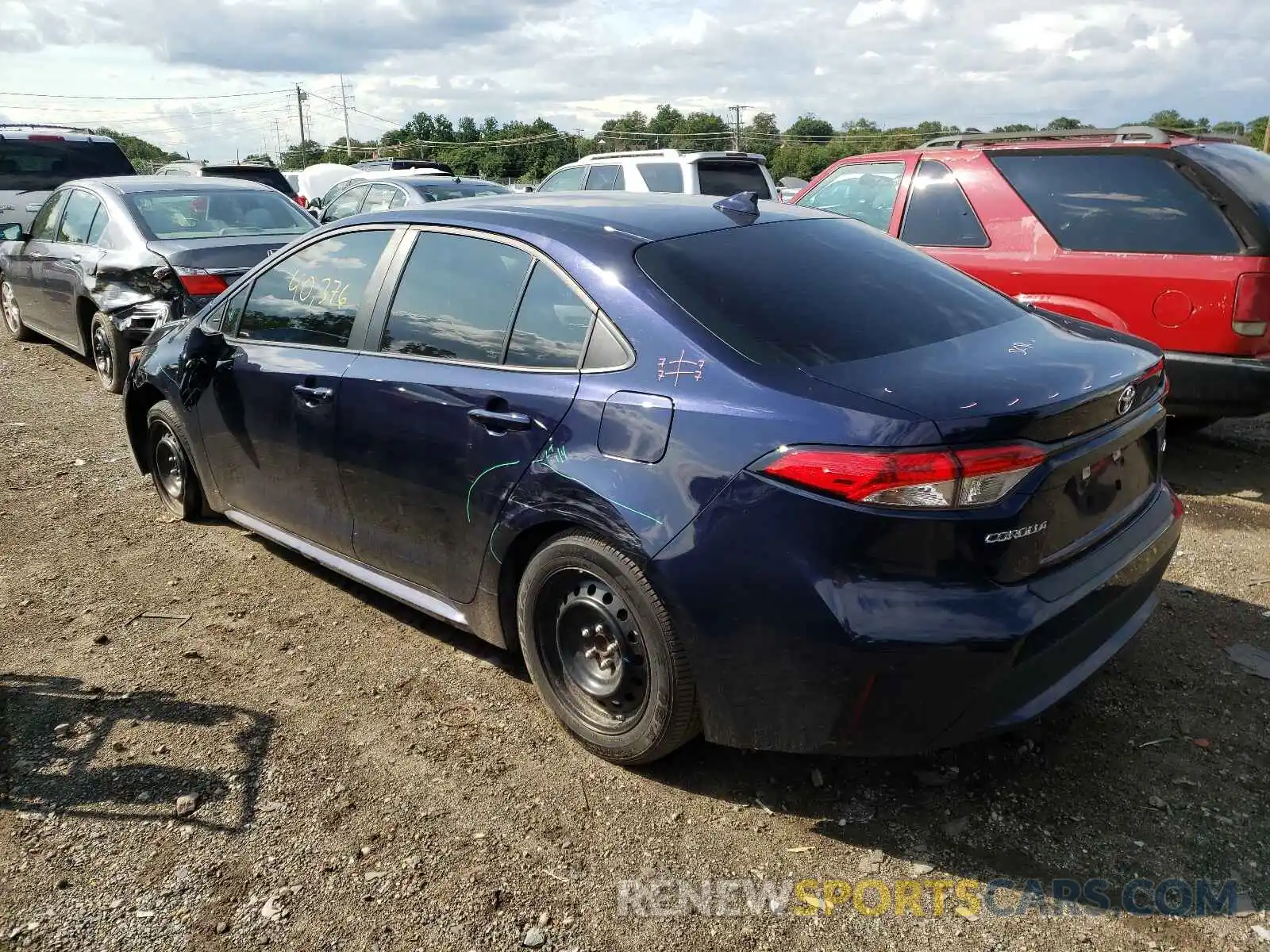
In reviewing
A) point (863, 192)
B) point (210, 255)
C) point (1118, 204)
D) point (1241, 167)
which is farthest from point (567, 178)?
point (1241, 167)

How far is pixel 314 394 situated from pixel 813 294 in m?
2.00

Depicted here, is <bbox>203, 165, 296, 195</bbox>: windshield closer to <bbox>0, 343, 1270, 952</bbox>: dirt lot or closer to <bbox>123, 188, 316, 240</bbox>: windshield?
<bbox>123, 188, 316, 240</bbox>: windshield

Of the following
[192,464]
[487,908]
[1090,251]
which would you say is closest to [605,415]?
[487,908]

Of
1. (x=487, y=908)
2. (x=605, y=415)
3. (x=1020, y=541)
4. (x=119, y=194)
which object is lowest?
(x=487, y=908)

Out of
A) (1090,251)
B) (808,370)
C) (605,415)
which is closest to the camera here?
(808,370)

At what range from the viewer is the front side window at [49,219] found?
879cm

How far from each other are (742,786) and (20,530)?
4.27m

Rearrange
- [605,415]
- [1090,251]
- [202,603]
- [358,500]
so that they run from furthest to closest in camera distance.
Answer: [1090,251] → [202,603] → [358,500] → [605,415]

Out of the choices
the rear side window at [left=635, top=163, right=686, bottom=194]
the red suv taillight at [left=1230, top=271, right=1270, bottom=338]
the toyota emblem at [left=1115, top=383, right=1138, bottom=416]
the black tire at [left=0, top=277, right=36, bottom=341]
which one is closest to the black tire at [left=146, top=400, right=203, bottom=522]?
the toyota emblem at [left=1115, top=383, right=1138, bottom=416]

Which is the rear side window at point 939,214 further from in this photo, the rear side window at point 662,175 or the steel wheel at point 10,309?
the steel wheel at point 10,309

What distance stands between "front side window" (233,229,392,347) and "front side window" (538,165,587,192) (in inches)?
354

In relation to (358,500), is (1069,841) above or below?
below

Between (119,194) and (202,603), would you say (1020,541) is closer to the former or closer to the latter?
(202,603)

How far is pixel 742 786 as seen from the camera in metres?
3.04
